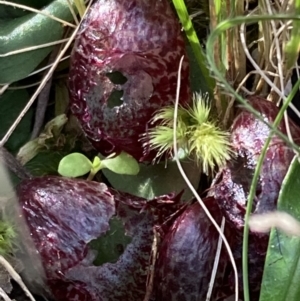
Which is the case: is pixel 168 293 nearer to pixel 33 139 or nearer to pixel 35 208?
pixel 35 208

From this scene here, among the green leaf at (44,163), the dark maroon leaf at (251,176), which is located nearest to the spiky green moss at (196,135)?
the dark maroon leaf at (251,176)

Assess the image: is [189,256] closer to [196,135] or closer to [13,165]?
[196,135]

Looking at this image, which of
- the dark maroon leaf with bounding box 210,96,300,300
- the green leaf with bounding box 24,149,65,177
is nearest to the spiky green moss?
the dark maroon leaf with bounding box 210,96,300,300

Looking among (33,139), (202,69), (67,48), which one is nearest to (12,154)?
(33,139)

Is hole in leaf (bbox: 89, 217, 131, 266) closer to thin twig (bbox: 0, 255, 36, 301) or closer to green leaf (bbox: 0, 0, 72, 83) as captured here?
thin twig (bbox: 0, 255, 36, 301)

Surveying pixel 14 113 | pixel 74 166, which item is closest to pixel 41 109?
pixel 14 113

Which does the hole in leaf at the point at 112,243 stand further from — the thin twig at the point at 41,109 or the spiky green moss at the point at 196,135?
the thin twig at the point at 41,109
